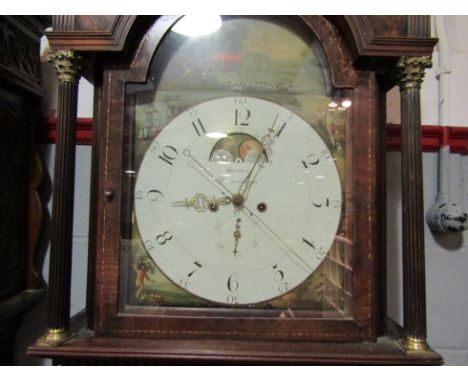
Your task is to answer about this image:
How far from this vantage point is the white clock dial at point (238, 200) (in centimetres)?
64

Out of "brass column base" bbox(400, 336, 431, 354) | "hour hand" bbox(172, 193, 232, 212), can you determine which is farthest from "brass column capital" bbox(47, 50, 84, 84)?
"brass column base" bbox(400, 336, 431, 354)

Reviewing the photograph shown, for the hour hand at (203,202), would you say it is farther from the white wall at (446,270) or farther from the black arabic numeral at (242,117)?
the white wall at (446,270)

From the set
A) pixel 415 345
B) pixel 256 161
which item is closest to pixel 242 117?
pixel 256 161

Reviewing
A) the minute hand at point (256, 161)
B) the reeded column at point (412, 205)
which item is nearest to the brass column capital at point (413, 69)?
the reeded column at point (412, 205)

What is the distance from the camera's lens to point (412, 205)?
0.60 meters

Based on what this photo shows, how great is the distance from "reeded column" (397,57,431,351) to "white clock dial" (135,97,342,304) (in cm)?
12

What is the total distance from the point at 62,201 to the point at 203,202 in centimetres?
24

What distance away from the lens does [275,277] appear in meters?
0.64

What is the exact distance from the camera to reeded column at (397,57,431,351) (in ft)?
1.92

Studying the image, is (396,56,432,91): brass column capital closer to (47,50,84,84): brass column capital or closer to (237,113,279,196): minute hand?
(237,113,279,196): minute hand

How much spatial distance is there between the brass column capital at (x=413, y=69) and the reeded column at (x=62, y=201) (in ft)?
1.79

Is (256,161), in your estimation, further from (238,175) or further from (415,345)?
(415,345)
